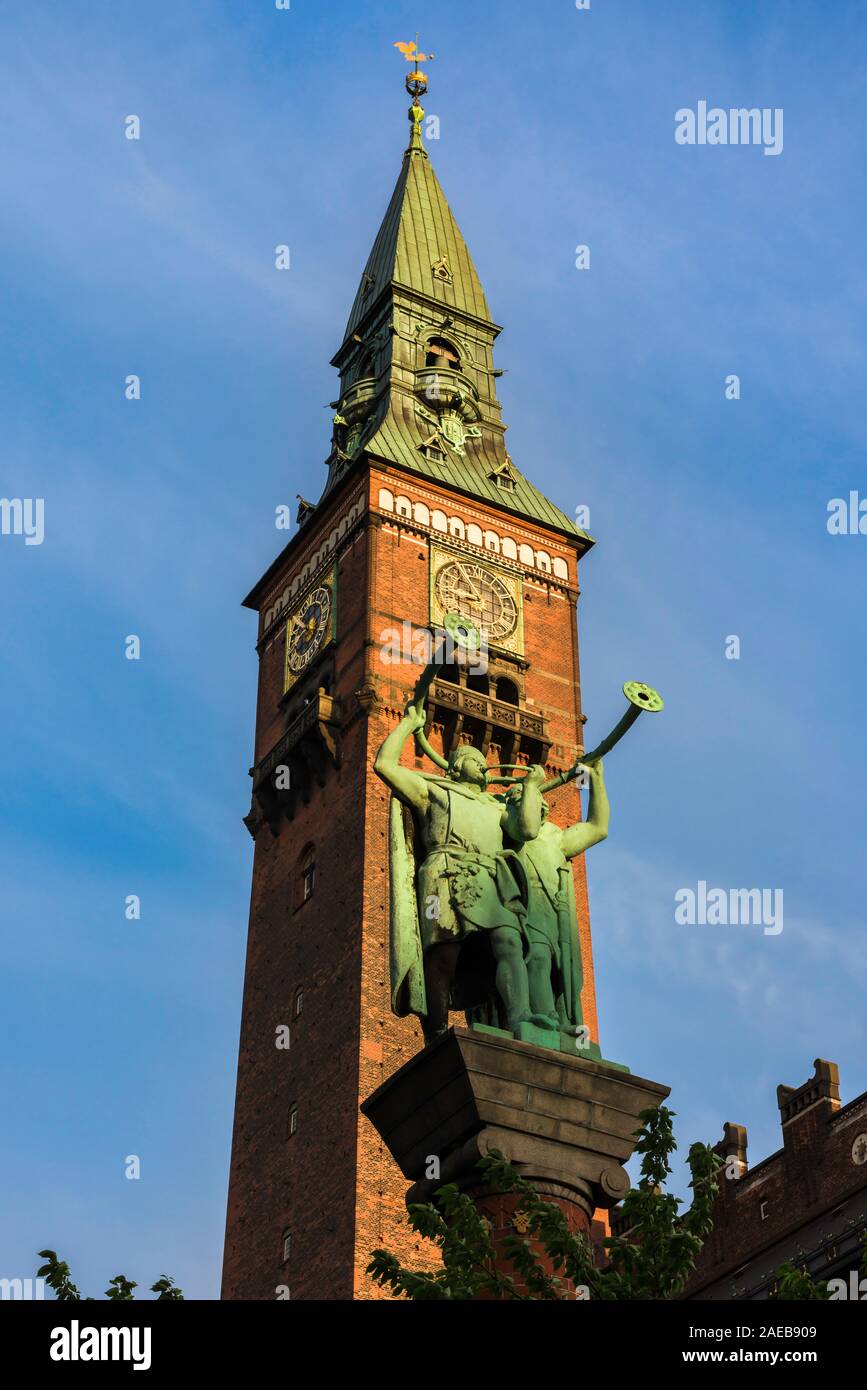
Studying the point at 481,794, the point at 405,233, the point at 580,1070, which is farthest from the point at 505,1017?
the point at 405,233

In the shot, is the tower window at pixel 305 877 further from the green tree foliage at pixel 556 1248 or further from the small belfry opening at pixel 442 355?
the green tree foliage at pixel 556 1248

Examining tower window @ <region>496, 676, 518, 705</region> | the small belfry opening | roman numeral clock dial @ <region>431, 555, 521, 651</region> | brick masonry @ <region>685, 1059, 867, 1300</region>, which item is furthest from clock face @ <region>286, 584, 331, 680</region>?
brick masonry @ <region>685, 1059, 867, 1300</region>

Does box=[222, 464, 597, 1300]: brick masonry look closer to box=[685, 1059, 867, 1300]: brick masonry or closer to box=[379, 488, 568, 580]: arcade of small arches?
box=[379, 488, 568, 580]: arcade of small arches

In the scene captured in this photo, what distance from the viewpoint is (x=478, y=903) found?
18.2 metres

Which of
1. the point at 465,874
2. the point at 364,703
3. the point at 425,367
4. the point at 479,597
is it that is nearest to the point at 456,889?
the point at 465,874

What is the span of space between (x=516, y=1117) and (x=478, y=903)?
2.24 metres

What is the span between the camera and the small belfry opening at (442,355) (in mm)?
59750

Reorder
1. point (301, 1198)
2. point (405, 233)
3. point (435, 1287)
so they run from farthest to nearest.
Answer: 1. point (405, 233)
2. point (301, 1198)
3. point (435, 1287)

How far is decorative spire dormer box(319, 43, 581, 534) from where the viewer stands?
55.8 metres

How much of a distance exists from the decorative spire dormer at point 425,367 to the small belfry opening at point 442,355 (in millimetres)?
29

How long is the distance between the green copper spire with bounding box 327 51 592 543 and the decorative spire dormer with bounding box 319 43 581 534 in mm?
39
